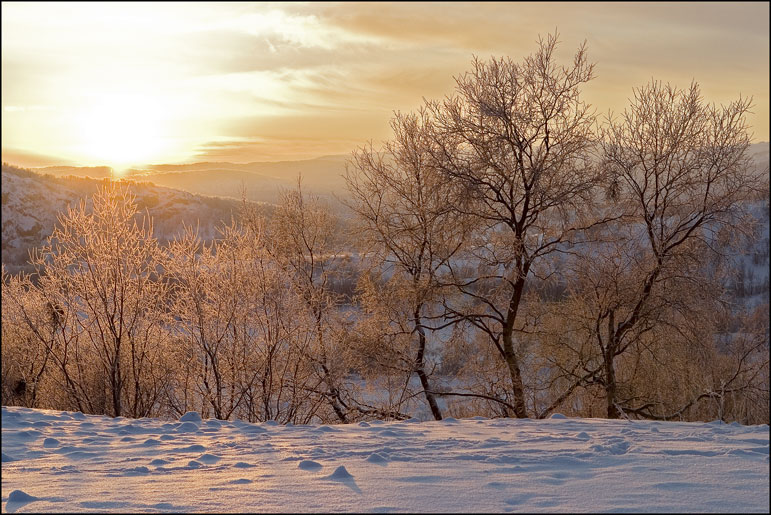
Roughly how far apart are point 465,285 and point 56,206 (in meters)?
58.8

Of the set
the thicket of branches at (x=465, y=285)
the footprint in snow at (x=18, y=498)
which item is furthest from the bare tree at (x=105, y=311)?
the footprint in snow at (x=18, y=498)

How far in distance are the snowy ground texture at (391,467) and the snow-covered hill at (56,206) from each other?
169 feet

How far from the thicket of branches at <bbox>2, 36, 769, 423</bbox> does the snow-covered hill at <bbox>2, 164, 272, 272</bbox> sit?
42.8 metres

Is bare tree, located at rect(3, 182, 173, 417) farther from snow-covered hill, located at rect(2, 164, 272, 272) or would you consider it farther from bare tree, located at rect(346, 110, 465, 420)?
snow-covered hill, located at rect(2, 164, 272, 272)

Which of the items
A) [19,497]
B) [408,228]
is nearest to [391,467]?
[19,497]

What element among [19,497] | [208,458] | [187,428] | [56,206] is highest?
[56,206]

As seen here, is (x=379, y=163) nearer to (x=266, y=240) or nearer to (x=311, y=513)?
(x=266, y=240)

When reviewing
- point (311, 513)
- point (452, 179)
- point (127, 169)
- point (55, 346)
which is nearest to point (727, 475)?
point (311, 513)

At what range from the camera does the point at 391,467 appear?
17.6 ft

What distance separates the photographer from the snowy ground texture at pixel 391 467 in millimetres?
4289

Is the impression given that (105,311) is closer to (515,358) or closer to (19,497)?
(515,358)

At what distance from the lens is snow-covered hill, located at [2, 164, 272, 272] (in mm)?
57562

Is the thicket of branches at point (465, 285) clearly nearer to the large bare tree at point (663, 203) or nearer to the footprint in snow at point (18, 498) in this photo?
the large bare tree at point (663, 203)

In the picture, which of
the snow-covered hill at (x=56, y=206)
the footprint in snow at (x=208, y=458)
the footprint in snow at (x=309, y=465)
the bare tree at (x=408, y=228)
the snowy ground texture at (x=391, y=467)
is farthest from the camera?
the snow-covered hill at (x=56, y=206)
